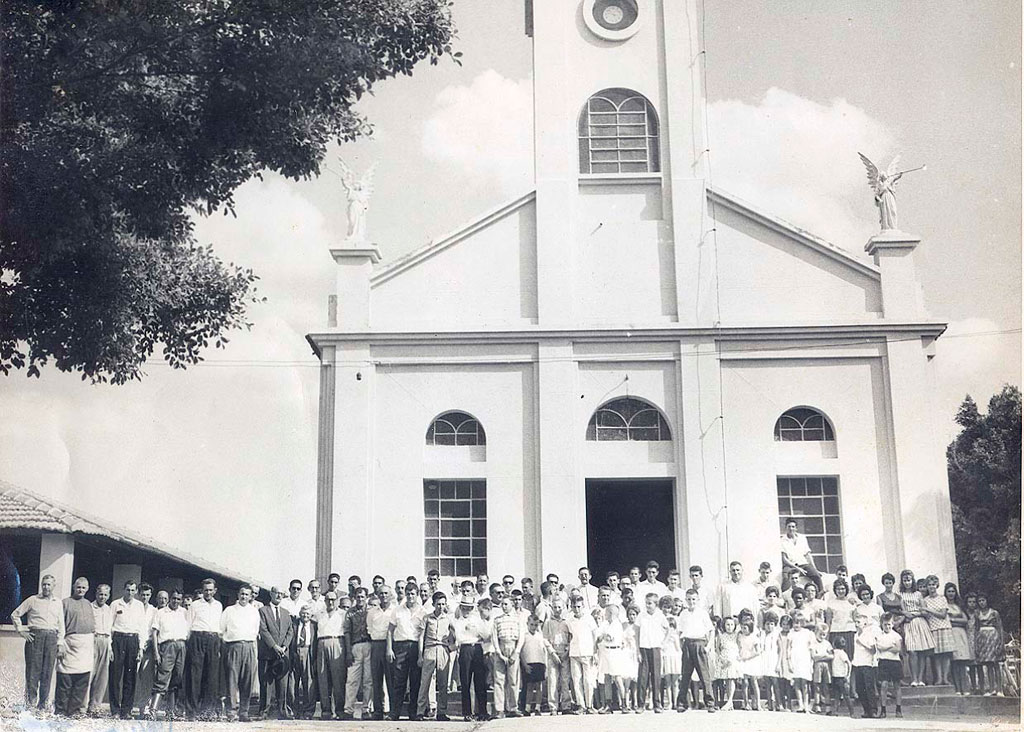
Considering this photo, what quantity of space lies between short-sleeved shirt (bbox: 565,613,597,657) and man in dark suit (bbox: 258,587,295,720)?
6.28ft

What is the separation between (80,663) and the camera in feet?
23.9

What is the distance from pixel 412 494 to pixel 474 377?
99cm

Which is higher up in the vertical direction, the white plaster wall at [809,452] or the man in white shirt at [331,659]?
the white plaster wall at [809,452]

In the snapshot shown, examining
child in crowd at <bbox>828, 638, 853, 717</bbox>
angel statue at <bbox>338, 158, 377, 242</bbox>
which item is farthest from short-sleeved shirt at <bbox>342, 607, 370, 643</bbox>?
child in crowd at <bbox>828, 638, 853, 717</bbox>

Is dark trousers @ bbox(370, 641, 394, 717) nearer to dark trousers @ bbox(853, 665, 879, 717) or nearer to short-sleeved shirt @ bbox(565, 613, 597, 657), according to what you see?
short-sleeved shirt @ bbox(565, 613, 597, 657)

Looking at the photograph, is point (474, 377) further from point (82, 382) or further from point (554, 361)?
point (82, 382)

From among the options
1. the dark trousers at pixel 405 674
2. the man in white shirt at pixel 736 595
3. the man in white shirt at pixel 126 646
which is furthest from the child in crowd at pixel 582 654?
the man in white shirt at pixel 126 646

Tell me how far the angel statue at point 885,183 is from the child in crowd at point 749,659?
126 inches

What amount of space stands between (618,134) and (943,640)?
4.44 metres

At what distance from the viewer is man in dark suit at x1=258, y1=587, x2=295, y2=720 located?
7320 millimetres

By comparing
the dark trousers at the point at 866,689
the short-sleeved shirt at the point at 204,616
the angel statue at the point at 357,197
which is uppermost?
the angel statue at the point at 357,197

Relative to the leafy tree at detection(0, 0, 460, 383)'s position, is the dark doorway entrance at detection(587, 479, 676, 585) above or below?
below

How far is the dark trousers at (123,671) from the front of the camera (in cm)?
726

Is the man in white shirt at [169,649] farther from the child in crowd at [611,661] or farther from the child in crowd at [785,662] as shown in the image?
the child in crowd at [785,662]
